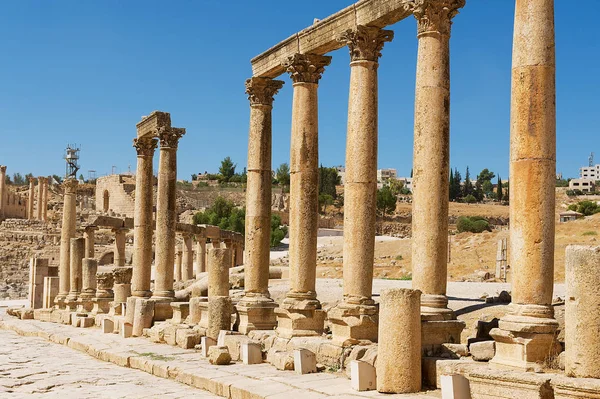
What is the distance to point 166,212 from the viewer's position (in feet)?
68.7

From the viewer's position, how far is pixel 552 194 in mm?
9578

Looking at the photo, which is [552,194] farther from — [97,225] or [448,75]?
[97,225]

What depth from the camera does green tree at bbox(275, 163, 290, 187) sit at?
100269 mm

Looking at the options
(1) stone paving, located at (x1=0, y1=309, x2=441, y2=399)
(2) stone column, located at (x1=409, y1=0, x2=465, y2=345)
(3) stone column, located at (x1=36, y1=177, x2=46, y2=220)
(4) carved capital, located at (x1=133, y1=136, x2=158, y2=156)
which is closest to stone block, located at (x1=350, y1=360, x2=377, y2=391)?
(1) stone paving, located at (x1=0, y1=309, x2=441, y2=399)

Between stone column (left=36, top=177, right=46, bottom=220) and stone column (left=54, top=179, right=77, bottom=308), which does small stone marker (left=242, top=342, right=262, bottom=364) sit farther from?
stone column (left=36, top=177, right=46, bottom=220)

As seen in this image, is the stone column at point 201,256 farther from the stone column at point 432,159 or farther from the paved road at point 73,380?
the stone column at point 432,159

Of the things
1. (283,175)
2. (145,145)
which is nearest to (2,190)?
(283,175)

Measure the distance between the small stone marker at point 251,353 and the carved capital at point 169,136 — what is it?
8.54 m

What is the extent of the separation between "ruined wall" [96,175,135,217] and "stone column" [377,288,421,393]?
224 ft

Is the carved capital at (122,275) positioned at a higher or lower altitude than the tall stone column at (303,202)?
lower

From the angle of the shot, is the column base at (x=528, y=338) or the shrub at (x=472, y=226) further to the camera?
the shrub at (x=472, y=226)

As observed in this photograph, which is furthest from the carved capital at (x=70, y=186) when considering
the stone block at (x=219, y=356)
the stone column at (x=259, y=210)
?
the stone block at (x=219, y=356)

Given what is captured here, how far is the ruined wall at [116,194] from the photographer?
79062 mm

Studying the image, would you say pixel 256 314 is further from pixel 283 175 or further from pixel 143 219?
pixel 283 175
